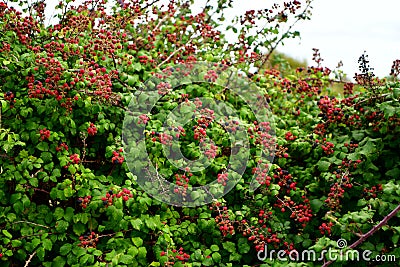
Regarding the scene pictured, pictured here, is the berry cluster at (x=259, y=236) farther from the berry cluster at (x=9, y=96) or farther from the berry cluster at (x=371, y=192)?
the berry cluster at (x=9, y=96)

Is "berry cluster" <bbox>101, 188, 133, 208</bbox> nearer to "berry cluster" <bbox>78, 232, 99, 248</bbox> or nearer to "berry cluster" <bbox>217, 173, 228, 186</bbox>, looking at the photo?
"berry cluster" <bbox>78, 232, 99, 248</bbox>

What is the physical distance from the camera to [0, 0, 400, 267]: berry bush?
260 cm

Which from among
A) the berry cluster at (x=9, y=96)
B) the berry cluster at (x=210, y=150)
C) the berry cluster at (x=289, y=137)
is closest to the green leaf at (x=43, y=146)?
the berry cluster at (x=9, y=96)

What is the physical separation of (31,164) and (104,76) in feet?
1.99

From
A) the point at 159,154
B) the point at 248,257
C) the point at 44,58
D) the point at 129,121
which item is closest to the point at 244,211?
the point at 248,257

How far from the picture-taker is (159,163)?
2758 millimetres

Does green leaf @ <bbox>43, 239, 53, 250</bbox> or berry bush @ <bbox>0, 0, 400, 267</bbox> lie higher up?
berry bush @ <bbox>0, 0, 400, 267</bbox>

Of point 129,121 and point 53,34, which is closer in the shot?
point 129,121

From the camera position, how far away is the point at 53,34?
121 inches

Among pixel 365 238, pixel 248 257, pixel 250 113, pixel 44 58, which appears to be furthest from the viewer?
pixel 250 113

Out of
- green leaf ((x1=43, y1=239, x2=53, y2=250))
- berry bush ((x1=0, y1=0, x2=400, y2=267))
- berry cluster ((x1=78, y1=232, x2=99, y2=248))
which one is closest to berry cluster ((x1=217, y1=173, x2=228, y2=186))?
berry bush ((x1=0, y1=0, x2=400, y2=267))

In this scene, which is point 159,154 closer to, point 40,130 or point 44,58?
point 40,130

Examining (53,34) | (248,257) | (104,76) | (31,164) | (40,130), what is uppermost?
(53,34)

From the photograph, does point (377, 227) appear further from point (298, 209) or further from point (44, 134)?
point (44, 134)
